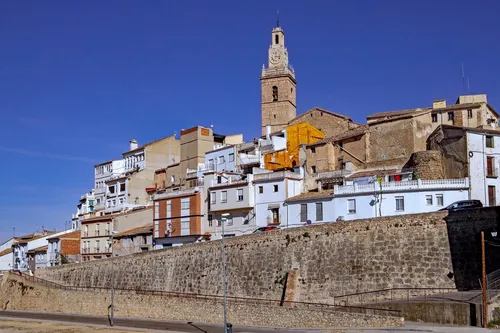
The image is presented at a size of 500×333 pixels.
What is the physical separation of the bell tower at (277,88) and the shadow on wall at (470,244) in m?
53.1

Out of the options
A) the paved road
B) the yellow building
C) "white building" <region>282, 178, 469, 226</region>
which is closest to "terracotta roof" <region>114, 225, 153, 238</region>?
the paved road

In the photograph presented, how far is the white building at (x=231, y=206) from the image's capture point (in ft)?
182

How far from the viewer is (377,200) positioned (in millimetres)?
47531

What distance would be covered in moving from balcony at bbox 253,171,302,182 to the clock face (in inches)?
1529

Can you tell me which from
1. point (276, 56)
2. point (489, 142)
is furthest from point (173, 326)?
point (276, 56)

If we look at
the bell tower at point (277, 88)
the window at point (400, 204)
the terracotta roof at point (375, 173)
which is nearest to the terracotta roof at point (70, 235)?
the bell tower at point (277, 88)

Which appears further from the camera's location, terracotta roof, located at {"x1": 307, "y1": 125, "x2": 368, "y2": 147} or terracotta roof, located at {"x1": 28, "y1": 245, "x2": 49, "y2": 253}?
terracotta roof, located at {"x1": 28, "y1": 245, "x2": 49, "y2": 253}

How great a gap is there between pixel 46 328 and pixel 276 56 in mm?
59778

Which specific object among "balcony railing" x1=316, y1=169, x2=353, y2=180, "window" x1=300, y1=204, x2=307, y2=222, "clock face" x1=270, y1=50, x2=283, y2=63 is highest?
"clock face" x1=270, y1=50, x2=283, y2=63

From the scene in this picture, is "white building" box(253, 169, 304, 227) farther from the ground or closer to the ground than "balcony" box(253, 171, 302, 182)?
closer to the ground

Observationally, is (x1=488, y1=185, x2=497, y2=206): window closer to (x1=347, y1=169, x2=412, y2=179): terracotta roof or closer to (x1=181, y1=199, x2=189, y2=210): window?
(x1=347, y1=169, x2=412, y2=179): terracotta roof

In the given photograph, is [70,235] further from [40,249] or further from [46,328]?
[46,328]

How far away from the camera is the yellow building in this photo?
6419 cm

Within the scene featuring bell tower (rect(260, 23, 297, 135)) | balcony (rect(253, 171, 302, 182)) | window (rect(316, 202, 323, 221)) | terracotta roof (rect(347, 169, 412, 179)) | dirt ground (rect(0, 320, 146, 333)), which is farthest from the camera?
bell tower (rect(260, 23, 297, 135))
